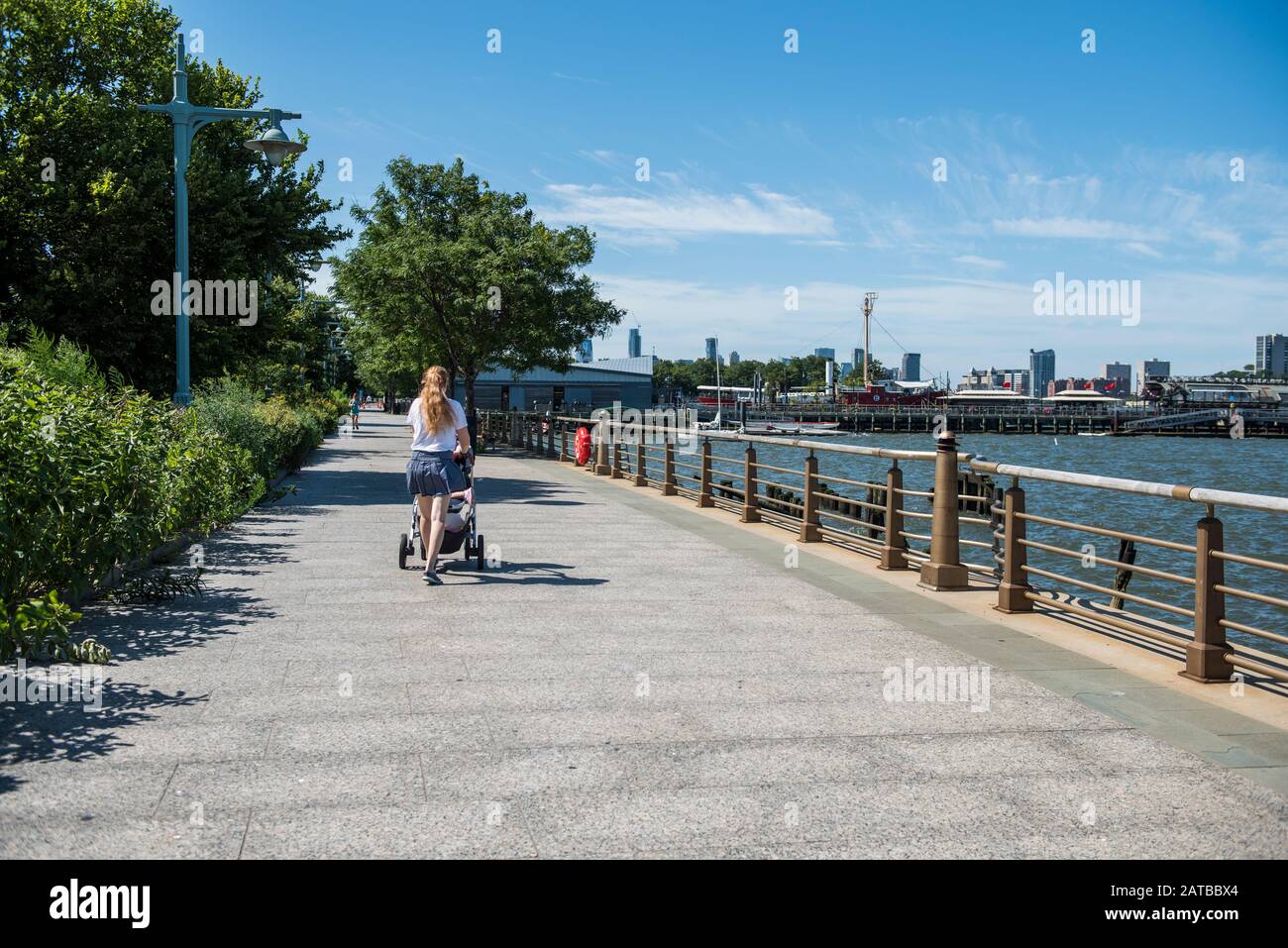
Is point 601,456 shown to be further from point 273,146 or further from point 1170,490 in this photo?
point 1170,490

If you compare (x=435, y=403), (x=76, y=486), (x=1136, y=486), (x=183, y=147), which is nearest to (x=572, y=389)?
(x=183, y=147)

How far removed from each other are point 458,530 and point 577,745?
17.3 ft

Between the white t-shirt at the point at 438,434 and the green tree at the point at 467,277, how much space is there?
26953 mm

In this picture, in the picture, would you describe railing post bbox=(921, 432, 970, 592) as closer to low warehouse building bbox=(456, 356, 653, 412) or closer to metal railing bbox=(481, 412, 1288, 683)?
metal railing bbox=(481, 412, 1288, 683)

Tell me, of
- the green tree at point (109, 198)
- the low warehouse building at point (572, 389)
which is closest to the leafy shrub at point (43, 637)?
the green tree at point (109, 198)

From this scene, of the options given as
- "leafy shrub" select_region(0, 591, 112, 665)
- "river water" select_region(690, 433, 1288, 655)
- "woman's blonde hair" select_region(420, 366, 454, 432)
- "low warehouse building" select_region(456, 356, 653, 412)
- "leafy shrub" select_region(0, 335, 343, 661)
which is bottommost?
"river water" select_region(690, 433, 1288, 655)

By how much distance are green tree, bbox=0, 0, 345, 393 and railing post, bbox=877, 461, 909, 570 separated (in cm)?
1431

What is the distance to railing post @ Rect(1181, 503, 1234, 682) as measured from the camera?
647cm

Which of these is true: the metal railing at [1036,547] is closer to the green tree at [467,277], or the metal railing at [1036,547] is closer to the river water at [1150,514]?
the river water at [1150,514]

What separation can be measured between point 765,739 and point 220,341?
18182 mm

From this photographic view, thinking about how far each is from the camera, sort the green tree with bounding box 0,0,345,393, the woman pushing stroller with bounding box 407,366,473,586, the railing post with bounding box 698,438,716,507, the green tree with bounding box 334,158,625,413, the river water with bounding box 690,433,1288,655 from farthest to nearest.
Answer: the green tree with bounding box 334,158,625,413 < the river water with bounding box 690,433,1288,655 < the green tree with bounding box 0,0,345,393 < the railing post with bounding box 698,438,716,507 < the woman pushing stroller with bounding box 407,366,473,586

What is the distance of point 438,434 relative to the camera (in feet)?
32.5

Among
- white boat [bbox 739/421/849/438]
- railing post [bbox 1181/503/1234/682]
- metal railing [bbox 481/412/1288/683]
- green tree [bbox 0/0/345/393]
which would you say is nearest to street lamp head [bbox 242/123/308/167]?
green tree [bbox 0/0/345/393]
